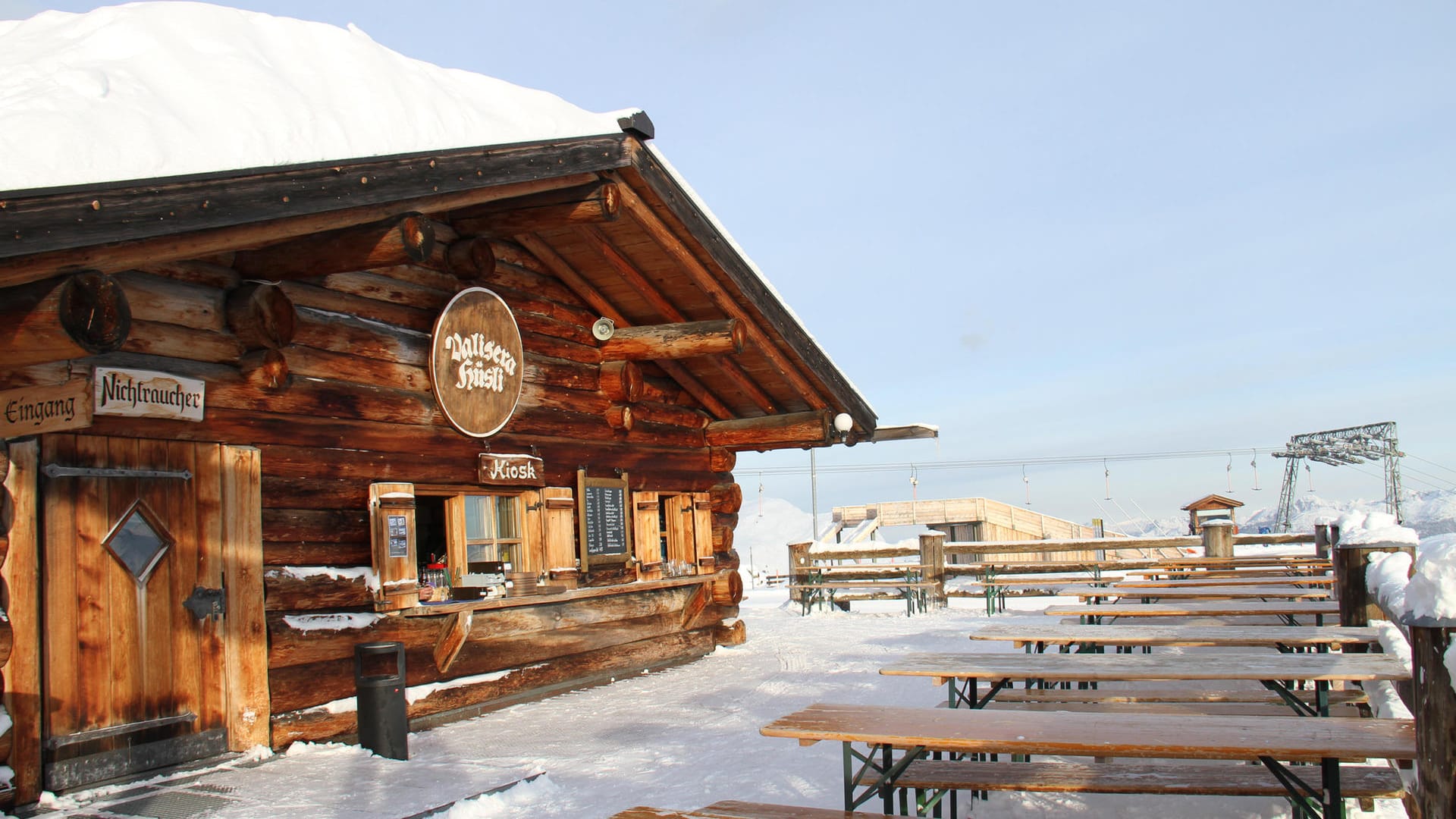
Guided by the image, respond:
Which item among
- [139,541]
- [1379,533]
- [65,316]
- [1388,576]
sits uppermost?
[65,316]

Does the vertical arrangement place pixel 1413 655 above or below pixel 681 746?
above

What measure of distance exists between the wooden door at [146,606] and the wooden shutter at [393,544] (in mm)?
956

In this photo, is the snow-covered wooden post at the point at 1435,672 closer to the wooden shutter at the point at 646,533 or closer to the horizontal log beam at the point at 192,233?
the horizontal log beam at the point at 192,233

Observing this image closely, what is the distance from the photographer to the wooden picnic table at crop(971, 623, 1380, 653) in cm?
605

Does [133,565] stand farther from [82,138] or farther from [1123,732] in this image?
[1123,732]

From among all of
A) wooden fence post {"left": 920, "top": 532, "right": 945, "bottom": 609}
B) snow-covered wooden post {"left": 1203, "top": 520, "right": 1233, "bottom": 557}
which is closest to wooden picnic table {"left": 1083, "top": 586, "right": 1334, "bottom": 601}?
wooden fence post {"left": 920, "top": 532, "right": 945, "bottom": 609}

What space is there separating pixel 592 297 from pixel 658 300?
644 mm

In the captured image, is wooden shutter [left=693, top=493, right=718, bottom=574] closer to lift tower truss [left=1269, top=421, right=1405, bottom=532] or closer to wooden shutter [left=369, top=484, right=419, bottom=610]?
wooden shutter [left=369, top=484, right=419, bottom=610]

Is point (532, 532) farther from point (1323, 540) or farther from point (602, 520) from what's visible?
point (1323, 540)

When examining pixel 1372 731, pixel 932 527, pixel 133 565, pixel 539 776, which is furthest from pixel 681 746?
pixel 932 527

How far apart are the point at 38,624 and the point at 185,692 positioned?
1032mm

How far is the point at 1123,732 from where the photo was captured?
391 cm

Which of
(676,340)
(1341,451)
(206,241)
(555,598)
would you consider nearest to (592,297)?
(676,340)

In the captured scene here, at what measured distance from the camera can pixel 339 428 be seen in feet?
25.9
